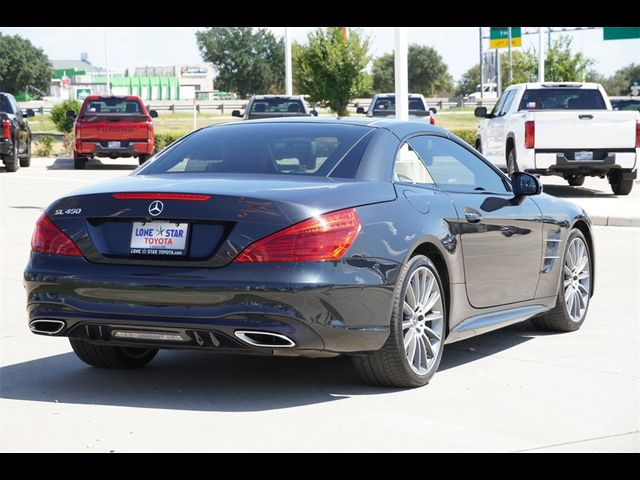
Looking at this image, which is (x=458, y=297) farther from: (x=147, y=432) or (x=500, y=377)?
(x=147, y=432)

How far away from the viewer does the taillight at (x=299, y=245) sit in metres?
6.21

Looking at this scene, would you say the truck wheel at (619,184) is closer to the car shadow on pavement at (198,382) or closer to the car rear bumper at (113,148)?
the car rear bumper at (113,148)

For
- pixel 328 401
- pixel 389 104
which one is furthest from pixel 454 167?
pixel 389 104

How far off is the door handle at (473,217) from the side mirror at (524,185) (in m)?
0.66

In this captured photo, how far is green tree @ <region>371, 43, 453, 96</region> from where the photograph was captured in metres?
137

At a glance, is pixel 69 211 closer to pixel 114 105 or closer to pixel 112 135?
pixel 112 135

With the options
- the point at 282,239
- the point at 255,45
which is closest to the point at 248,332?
the point at 282,239

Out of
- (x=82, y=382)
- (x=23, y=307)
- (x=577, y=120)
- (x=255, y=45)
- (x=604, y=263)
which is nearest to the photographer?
(x=82, y=382)

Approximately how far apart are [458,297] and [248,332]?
5.19ft

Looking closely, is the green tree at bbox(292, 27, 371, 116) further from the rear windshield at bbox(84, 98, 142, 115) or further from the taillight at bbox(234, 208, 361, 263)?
the taillight at bbox(234, 208, 361, 263)

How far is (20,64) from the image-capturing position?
132 meters

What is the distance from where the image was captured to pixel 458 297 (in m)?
7.33

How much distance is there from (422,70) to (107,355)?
450 feet

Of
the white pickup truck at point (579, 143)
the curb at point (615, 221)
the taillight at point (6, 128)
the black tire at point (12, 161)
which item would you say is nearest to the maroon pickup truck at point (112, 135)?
the black tire at point (12, 161)
